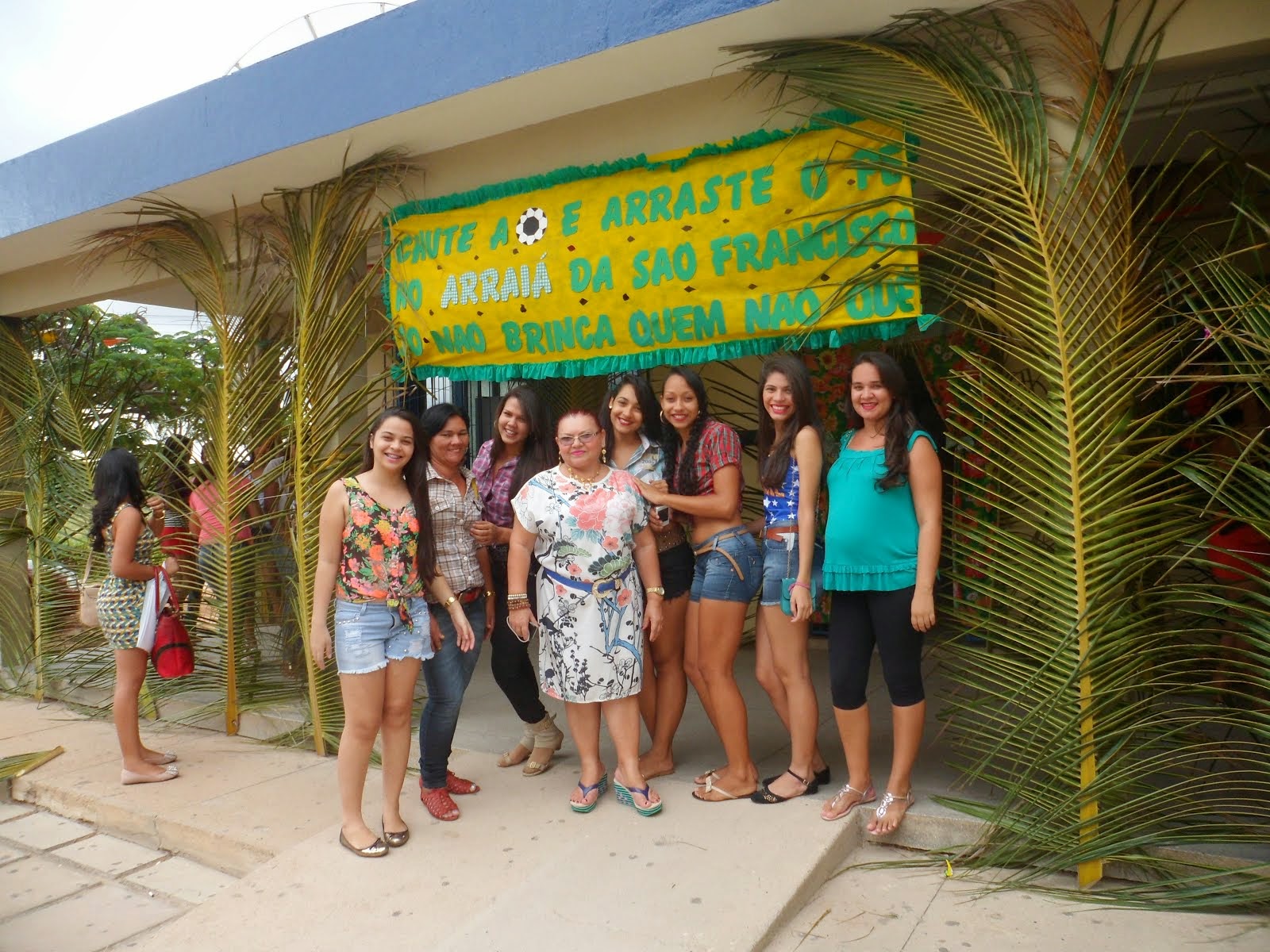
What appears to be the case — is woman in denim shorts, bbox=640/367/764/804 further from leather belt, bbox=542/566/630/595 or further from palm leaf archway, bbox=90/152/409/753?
palm leaf archway, bbox=90/152/409/753

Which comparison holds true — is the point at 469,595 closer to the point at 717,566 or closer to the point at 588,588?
the point at 588,588

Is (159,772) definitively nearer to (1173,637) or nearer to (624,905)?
(624,905)

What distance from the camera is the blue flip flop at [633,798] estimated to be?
3564mm

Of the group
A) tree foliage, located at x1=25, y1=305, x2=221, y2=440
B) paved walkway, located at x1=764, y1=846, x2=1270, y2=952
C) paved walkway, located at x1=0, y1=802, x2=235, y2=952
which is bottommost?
paved walkway, located at x1=0, y1=802, x2=235, y2=952

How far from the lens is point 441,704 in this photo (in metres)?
3.82

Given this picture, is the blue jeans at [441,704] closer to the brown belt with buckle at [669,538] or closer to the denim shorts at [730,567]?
the brown belt with buckle at [669,538]

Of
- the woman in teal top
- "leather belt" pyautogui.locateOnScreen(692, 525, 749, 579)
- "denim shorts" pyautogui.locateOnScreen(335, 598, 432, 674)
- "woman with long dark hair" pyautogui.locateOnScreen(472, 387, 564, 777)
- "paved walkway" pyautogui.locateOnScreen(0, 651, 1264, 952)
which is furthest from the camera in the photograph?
"woman with long dark hair" pyautogui.locateOnScreen(472, 387, 564, 777)

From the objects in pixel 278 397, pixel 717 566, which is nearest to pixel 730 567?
pixel 717 566

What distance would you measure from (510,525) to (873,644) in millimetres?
1631

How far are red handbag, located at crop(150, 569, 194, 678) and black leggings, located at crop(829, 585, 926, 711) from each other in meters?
3.18

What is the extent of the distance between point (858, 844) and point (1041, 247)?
2.13 meters

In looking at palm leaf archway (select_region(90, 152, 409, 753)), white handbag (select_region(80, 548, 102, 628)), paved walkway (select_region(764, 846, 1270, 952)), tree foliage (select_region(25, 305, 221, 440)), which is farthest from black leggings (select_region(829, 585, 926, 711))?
tree foliage (select_region(25, 305, 221, 440))

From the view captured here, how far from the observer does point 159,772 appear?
467 centimetres

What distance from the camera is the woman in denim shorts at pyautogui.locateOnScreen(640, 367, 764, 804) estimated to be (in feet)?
12.0
